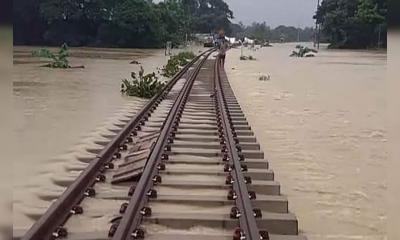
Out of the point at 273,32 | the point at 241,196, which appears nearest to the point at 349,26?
the point at 241,196

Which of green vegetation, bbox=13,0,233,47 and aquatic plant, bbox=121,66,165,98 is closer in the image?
aquatic plant, bbox=121,66,165,98

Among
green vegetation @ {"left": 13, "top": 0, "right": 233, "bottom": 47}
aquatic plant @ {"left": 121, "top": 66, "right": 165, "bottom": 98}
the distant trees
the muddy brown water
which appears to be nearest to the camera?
the muddy brown water

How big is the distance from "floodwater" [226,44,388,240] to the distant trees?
12542cm

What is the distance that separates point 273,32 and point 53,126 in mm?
166587

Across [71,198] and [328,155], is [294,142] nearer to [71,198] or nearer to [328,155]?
[328,155]

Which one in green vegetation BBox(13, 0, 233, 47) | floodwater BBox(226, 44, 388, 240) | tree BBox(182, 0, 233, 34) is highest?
tree BBox(182, 0, 233, 34)

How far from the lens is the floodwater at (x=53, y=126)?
629 centimetres

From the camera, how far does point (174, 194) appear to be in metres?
5.59

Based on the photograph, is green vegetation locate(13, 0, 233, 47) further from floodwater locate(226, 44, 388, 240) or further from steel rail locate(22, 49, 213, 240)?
steel rail locate(22, 49, 213, 240)

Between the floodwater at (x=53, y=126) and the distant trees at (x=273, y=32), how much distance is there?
408ft

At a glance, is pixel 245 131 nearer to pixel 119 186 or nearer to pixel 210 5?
pixel 119 186

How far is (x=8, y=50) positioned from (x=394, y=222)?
3.22 meters

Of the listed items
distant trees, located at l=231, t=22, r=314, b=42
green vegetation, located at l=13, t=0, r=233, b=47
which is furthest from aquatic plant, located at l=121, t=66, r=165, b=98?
distant trees, located at l=231, t=22, r=314, b=42

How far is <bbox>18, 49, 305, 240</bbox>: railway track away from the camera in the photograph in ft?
14.3
